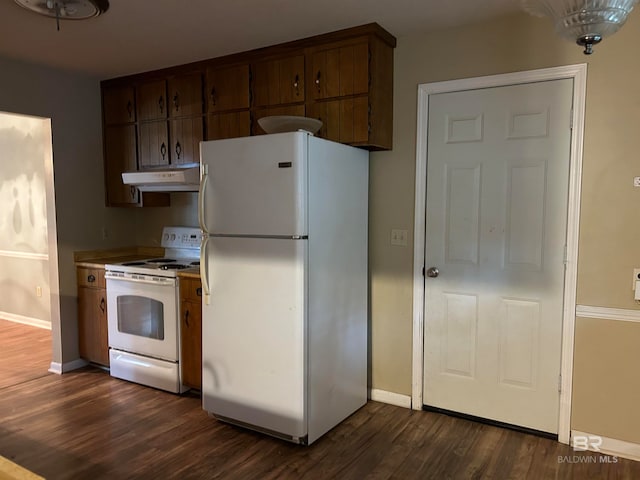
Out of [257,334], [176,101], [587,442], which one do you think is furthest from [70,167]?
[587,442]

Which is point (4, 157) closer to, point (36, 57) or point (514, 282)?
point (36, 57)

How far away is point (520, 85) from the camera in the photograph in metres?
2.72

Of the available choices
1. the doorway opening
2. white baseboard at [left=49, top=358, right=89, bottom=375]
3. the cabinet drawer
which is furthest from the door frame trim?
the doorway opening

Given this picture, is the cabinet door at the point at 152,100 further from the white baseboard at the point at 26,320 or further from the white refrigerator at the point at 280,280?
the white baseboard at the point at 26,320

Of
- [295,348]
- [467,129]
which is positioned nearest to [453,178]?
[467,129]

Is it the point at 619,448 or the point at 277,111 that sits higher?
the point at 277,111

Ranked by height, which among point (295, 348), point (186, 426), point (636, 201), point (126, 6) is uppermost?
point (126, 6)

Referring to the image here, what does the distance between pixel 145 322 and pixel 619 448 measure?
3.14 metres

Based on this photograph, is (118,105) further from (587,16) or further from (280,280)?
(587,16)

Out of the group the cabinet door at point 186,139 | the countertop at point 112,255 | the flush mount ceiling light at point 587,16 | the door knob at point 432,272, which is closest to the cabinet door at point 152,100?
the cabinet door at point 186,139

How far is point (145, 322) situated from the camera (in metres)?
3.53

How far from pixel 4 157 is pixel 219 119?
3384 millimetres

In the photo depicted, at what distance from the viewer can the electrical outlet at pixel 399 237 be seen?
3.12 meters

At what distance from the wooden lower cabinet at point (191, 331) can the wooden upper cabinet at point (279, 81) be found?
4.49 feet
